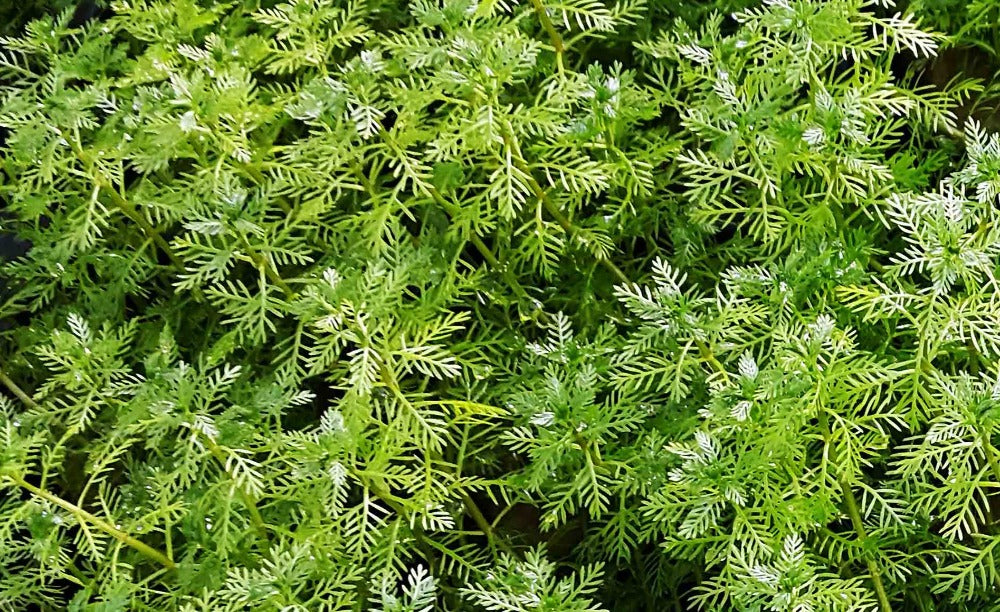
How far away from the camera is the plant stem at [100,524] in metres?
1.00

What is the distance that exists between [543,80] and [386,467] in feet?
1.62

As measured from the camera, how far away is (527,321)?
1133mm

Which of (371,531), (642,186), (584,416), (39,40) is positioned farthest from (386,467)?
(39,40)

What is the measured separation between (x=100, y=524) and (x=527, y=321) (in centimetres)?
51

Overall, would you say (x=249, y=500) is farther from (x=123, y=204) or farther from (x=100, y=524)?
→ (x=123, y=204)

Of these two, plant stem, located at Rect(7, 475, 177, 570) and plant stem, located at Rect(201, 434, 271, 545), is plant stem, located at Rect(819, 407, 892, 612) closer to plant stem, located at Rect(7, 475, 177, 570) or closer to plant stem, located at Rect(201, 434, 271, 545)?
plant stem, located at Rect(201, 434, 271, 545)

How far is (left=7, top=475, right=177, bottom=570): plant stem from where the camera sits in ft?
3.29

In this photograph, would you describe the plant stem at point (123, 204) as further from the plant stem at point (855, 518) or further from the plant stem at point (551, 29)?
the plant stem at point (855, 518)

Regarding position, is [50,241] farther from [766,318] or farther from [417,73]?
[766,318]

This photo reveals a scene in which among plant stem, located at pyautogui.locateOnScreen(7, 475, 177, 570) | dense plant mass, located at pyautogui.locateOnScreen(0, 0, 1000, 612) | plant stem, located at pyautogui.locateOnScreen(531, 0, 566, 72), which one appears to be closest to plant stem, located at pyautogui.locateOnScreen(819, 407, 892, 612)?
dense plant mass, located at pyautogui.locateOnScreen(0, 0, 1000, 612)

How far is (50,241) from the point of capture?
123 cm

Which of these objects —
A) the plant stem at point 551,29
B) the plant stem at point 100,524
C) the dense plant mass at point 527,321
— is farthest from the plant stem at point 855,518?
the plant stem at point 100,524

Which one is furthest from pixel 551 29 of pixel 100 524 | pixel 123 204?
pixel 100 524

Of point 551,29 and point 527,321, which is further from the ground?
point 551,29
